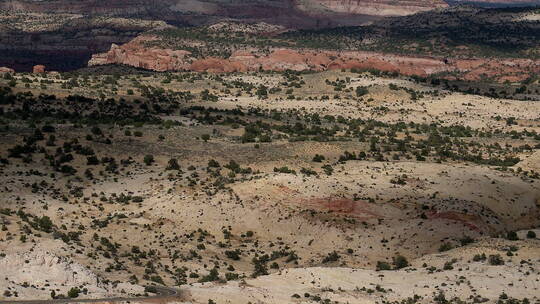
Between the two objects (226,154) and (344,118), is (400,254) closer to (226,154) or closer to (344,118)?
(226,154)

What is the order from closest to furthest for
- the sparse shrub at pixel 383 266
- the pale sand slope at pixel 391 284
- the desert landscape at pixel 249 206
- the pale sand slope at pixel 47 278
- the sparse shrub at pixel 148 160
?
the pale sand slope at pixel 47 278
the pale sand slope at pixel 391 284
the desert landscape at pixel 249 206
the sparse shrub at pixel 383 266
the sparse shrub at pixel 148 160

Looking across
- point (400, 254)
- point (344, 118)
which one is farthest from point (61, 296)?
point (344, 118)

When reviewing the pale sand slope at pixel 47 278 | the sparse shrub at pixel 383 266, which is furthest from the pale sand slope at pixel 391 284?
the pale sand slope at pixel 47 278

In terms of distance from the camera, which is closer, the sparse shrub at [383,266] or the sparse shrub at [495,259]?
the sparse shrub at [495,259]

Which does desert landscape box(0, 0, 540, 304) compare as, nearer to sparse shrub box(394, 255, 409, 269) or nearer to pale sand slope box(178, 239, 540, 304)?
pale sand slope box(178, 239, 540, 304)

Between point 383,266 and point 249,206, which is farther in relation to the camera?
point 249,206

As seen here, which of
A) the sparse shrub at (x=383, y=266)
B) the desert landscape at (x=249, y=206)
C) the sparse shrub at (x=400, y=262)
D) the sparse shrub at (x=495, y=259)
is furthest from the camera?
the sparse shrub at (x=400, y=262)

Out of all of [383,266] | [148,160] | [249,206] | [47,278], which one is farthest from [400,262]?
[148,160]

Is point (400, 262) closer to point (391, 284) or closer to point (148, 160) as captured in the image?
point (391, 284)

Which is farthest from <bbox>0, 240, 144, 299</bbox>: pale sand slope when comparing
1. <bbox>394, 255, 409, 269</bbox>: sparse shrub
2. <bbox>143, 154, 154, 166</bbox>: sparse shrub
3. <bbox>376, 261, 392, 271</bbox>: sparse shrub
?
<bbox>143, 154, 154, 166</bbox>: sparse shrub

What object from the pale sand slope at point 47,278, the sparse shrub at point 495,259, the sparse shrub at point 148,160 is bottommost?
the sparse shrub at point 148,160

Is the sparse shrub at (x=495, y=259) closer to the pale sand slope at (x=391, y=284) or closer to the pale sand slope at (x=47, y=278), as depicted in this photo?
the pale sand slope at (x=391, y=284)
